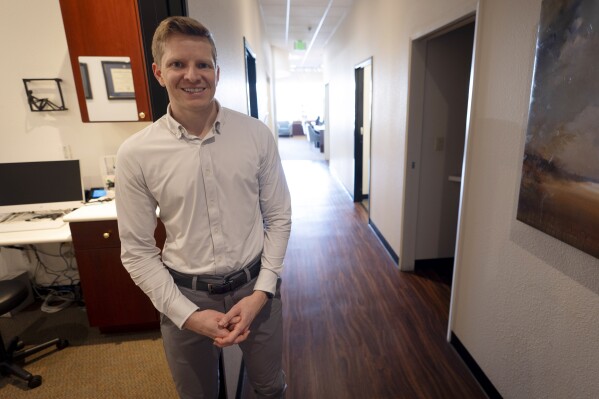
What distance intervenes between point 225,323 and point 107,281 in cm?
143

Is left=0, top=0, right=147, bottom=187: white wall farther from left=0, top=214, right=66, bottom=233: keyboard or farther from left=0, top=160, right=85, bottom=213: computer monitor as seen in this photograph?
left=0, top=214, right=66, bottom=233: keyboard

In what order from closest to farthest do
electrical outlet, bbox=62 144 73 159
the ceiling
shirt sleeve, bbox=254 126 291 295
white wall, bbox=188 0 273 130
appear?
1. shirt sleeve, bbox=254 126 291 295
2. white wall, bbox=188 0 273 130
3. electrical outlet, bbox=62 144 73 159
4. the ceiling

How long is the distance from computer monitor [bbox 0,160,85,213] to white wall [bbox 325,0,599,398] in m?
2.56

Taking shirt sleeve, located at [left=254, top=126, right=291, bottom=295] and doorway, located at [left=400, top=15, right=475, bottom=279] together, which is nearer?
shirt sleeve, located at [left=254, top=126, right=291, bottom=295]

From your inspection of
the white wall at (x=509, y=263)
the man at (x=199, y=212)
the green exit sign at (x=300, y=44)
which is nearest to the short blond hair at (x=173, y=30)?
the man at (x=199, y=212)

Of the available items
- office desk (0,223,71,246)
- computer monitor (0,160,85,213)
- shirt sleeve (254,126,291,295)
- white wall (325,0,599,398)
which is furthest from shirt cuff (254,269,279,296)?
computer monitor (0,160,85,213)

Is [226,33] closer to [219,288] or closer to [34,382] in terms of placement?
[219,288]

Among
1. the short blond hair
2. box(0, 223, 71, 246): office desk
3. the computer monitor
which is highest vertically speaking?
the short blond hair

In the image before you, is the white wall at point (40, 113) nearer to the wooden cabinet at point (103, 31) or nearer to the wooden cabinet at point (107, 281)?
the wooden cabinet at point (103, 31)

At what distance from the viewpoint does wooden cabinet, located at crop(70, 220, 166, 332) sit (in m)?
2.00

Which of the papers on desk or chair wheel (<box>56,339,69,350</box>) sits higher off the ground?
the papers on desk

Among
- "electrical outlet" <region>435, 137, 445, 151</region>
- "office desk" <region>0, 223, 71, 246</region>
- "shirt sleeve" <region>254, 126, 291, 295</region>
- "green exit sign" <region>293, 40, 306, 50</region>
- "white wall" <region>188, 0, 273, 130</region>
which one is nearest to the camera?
"shirt sleeve" <region>254, 126, 291, 295</region>

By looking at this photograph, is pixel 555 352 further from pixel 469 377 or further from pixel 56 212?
pixel 56 212

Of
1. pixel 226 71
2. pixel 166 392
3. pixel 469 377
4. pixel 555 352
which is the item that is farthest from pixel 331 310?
pixel 226 71
